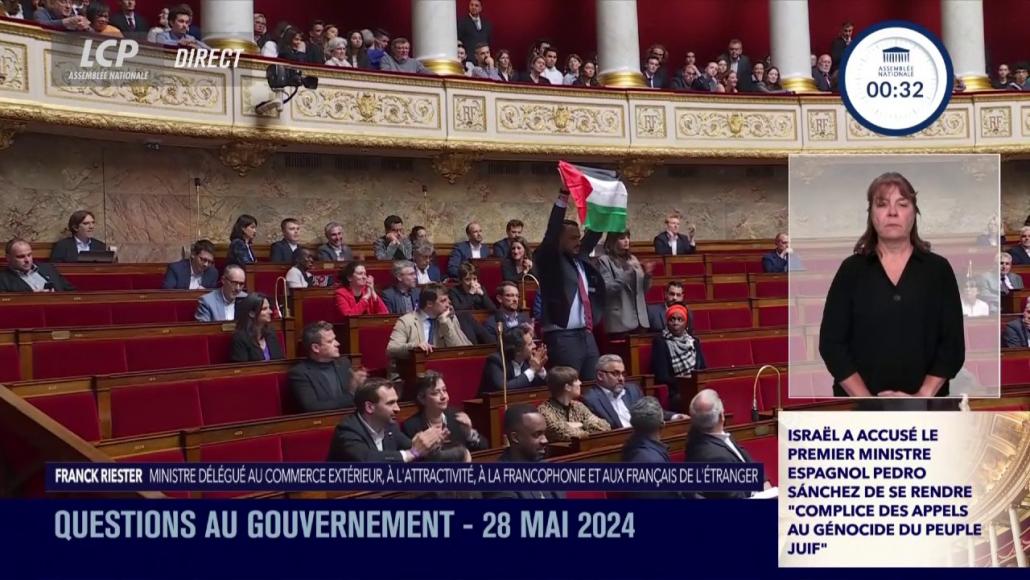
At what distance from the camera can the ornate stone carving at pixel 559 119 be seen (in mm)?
6910

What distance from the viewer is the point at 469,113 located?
6.76m

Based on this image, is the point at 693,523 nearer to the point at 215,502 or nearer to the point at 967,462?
the point at 967,462

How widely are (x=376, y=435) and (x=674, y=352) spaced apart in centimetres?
159

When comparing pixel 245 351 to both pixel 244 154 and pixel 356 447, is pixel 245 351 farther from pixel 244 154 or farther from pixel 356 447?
pixel 244 154

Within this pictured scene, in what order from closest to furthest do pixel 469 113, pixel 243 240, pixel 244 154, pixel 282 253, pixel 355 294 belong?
pixel 355 294
pixel 243 240
pixel 282 253
pixel 244 154
pixel 469 113

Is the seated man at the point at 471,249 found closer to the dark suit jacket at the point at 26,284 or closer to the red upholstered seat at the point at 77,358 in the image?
the dark suit jacket at the point at 26,284

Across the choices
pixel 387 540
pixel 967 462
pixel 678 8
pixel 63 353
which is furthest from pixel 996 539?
pixel 678 8

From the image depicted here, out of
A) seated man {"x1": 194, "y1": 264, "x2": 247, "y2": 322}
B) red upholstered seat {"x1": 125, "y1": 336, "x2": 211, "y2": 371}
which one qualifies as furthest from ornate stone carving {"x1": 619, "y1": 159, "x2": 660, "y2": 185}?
red upholstered seat {"x1": 125, "y1": 336, "x2": 211, "y2": 371}

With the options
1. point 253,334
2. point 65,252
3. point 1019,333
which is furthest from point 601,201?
point 65,252

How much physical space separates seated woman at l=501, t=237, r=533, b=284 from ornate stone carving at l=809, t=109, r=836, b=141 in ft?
10.9

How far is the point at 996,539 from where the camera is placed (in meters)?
2.26

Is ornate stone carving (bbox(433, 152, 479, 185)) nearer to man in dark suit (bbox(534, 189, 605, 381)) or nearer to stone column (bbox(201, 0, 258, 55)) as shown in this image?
stone column (bbox(201, 0, 258, 55))

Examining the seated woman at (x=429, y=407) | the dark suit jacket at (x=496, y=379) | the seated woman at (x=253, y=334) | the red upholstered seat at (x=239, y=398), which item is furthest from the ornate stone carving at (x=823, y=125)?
the seated woman at (x=429, y=407)

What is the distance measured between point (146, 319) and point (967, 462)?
2.88 meters
